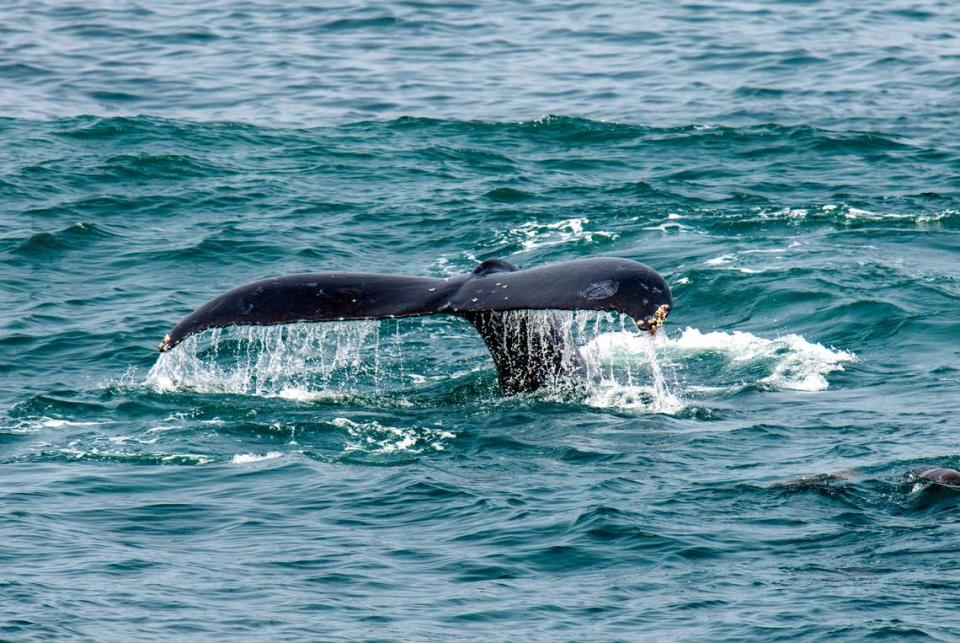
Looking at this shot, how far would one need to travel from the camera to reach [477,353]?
16.3 meters

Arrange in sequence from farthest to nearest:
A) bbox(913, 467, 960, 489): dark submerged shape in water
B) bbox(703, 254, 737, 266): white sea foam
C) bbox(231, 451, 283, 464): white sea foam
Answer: bbox(703, 254, 737, 266): white sea foam, bbox(231, 451, 283, 464): white sea foam, bbox(913, 467, 960, 489): dark submerged shape in water

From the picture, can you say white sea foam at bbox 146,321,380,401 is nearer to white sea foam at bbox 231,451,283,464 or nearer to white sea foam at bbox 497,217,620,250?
white sea foam at bbox 231,451,283,464

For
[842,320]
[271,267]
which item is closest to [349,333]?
[271,267]

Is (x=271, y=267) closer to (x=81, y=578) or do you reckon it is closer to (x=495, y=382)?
(x=495, y=382)

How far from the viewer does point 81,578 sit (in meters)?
10.1

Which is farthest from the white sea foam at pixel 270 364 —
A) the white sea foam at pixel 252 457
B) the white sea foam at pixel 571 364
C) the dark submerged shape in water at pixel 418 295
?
the dark submerged shape in water at pixel 418 295

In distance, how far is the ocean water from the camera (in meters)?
9.92

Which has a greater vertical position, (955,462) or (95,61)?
(95,61)

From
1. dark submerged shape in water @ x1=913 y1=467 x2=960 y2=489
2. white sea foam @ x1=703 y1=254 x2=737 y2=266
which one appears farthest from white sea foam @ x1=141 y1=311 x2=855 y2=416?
dark submerged shape in water @ x1=913 y1=467 x2=960 y2=489

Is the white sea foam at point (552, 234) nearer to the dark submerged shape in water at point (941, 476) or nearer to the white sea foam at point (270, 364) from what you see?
the white sea foam at point (270, 364)

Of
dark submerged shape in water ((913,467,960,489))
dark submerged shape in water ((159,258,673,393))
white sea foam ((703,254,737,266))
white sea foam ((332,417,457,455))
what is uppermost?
dark submerged shape in water ((159,258,673,393))

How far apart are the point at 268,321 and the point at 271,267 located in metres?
9.00

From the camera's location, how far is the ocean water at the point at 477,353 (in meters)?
9.92

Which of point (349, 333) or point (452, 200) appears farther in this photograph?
point (452, 200)
